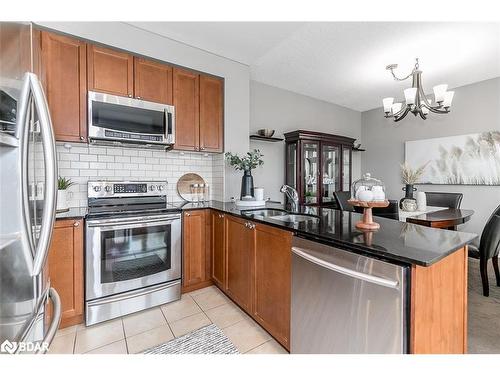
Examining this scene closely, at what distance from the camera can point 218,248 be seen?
2.38m

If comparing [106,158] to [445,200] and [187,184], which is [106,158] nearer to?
[187,184]

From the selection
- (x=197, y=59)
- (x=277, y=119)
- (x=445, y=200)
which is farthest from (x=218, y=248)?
(x=445, y=200)

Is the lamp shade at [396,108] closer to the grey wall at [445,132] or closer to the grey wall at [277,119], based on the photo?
the grey wall at [277,119]

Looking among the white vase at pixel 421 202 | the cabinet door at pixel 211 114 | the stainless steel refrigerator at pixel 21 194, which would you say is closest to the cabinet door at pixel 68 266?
the stainless steel refrigerator at pixel 21 194

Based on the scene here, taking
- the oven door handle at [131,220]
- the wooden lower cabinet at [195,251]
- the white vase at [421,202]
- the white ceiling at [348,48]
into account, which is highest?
the white ceiling at [348,48]

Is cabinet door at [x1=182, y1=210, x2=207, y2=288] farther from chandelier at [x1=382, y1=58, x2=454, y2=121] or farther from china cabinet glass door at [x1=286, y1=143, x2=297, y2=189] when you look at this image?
chandelier at [x1=382, y1=58, x2=454, y2=121]

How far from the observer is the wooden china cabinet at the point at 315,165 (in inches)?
152

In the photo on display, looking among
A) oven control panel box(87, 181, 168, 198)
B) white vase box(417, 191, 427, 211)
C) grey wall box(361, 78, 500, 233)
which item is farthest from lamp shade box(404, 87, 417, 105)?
oven control panel box(87, 181, 168, 198)

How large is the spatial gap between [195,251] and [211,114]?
5.24 feet

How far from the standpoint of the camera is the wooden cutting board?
295cm

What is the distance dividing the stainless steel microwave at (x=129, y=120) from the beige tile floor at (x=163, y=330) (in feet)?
5.24

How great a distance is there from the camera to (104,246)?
193 centimetres

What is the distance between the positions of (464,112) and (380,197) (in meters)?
4.02
